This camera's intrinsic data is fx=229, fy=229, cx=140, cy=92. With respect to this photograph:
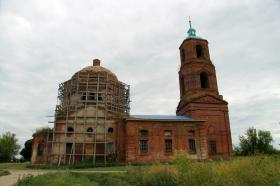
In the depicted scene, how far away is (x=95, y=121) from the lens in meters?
27.6

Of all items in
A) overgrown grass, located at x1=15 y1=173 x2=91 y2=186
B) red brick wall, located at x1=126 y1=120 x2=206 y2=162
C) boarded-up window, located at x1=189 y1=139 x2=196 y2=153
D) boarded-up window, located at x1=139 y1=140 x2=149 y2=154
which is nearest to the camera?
overgrown grass, located at x1=15 y1=173 x2=91 y2=186

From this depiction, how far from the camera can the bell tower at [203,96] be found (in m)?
28.9

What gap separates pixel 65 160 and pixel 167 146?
11606 mm

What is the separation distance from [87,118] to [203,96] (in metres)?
15.0

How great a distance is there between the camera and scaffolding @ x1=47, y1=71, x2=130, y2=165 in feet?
85.8

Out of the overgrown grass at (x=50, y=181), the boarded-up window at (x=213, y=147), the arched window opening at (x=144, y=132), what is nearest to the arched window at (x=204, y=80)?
the boarded-up window at (x=213, y=147)

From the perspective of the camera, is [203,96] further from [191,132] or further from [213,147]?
[213,147]

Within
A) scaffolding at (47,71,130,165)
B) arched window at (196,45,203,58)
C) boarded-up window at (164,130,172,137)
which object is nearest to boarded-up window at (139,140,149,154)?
boarded-up window at (164,130,172,137)

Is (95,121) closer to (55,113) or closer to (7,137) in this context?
(55,113)

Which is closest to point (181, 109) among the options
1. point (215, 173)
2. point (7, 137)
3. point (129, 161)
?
point (129, 161)

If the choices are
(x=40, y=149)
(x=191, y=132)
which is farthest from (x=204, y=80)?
(x=40, y=149)

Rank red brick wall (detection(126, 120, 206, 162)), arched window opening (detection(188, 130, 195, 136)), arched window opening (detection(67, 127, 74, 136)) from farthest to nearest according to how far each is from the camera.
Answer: arched window opening (detection(188, 130, 195, 136)) → arched window opening (detection(67, 127, 74, 136)) → red brick wall (detection(126, 120, 206, 162))

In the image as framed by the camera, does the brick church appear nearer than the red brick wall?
No

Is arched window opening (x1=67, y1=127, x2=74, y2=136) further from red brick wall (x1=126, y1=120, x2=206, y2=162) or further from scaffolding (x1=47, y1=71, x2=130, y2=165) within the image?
red brick wall (x1=126, y1=120, x2=206, y2=162)
